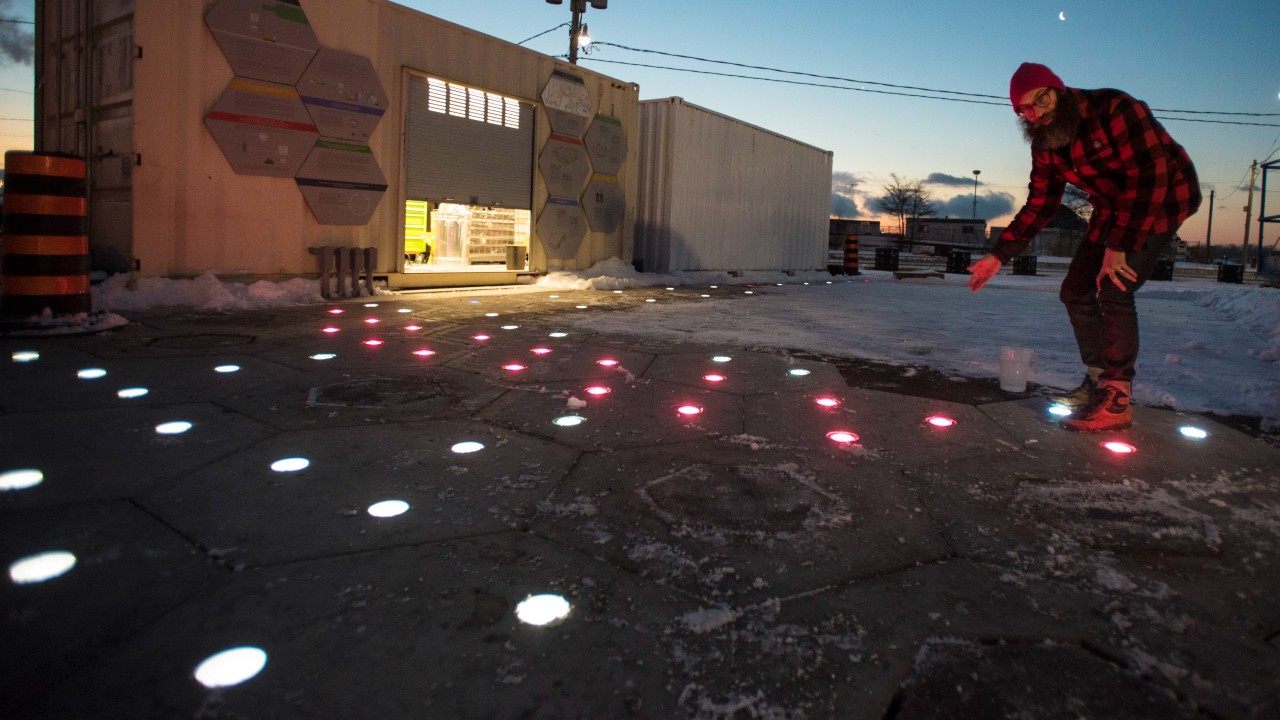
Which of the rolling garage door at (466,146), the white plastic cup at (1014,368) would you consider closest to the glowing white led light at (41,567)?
the white plastic cup at (1014,368)

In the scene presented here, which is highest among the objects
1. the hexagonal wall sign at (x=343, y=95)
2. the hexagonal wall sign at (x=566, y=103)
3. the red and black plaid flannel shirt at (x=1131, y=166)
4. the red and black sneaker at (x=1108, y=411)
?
the hexagonal wall sign at (x=566, y=103)

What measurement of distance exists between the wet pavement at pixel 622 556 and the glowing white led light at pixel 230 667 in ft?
0.06

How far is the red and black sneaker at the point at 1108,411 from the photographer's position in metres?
2.94

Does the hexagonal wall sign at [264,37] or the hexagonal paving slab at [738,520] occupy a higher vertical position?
the hexagonal wall sign at [264,37]

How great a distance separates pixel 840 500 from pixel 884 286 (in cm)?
1134

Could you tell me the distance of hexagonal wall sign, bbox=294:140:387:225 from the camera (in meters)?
7.02

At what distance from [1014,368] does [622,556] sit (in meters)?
2.82

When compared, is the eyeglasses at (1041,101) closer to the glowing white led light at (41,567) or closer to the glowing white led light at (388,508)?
the glowing white led light at (388,508)

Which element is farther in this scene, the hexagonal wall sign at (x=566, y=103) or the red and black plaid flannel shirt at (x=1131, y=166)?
the hexagonal wall sign at (x=566, y=103)

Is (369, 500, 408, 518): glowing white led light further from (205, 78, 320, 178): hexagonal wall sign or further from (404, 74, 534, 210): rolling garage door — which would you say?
(404, 74, 534, 210): rolling garage door

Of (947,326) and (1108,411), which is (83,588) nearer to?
(1108,411)

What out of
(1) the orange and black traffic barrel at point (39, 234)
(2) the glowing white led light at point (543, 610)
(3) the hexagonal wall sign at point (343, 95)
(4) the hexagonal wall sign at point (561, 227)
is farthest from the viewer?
(4) the hexagonal wall sign at point (561, 227)

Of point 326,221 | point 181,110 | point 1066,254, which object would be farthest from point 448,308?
point 1066,254

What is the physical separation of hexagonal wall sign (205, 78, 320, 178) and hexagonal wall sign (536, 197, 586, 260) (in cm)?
321
